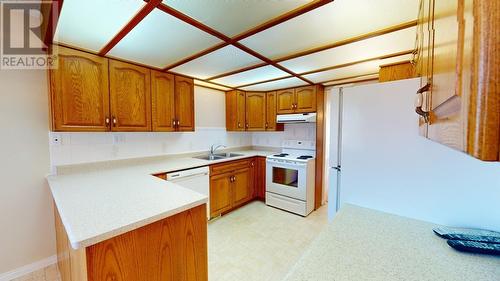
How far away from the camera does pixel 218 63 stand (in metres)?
2.28

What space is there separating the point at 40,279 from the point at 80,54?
213 centimetres

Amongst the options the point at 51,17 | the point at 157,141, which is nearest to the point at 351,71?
the point at 157,141

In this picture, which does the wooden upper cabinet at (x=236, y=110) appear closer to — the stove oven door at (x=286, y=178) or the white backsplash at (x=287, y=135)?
the white backsplash at (x=287, y=135)

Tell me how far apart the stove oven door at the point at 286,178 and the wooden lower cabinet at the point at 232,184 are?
0.27 m

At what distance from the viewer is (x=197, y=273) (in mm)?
1313

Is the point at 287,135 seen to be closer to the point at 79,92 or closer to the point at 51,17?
the point at 79,92

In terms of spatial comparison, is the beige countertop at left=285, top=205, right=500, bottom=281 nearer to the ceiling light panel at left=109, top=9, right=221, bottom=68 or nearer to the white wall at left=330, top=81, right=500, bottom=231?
the white wall at left=330, top=81, right=500, bottom=231

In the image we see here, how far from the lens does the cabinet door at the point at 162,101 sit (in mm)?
2416

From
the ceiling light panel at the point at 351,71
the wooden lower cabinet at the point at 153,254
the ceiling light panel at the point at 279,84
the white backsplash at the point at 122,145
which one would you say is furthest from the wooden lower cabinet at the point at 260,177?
the wooden lower cabinet at the point at 153,254

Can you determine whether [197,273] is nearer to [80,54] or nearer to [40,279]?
[40,279]

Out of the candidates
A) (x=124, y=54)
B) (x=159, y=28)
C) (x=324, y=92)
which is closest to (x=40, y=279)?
(x=124, y=54)

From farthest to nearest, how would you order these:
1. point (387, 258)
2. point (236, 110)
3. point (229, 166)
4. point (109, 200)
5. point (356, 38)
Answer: point (236, 110) → point (229, 166) → point (356, 38) → point (109, 200) → point (387, 258)

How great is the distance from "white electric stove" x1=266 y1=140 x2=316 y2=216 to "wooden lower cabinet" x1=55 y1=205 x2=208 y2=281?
2.04 metres

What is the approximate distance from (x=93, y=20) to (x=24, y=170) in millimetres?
1581
